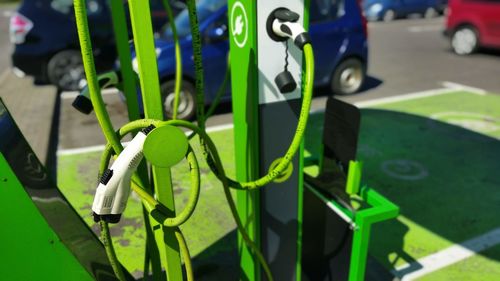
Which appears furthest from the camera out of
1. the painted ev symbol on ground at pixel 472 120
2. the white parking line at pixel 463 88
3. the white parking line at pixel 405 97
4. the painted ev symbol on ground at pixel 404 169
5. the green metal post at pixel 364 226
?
the white parking line at pixel 463 88

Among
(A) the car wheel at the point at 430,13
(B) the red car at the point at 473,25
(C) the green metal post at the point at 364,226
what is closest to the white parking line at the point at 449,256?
(C) the green metal post at the point at 364,226

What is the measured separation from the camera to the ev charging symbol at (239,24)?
1884mm

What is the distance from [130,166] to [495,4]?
9580mm

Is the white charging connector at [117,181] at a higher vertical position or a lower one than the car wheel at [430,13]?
higher

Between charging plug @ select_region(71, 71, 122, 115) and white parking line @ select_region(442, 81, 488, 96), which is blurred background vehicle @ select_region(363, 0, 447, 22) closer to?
white parking line @ select_region(442, 81, 488, 96)

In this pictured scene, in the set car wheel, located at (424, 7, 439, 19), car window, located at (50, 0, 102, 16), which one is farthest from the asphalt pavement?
car wheel, located at (424, 7, 439, 19)

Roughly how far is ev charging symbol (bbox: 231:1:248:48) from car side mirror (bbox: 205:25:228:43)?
3.68m

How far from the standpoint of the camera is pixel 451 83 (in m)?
7.69

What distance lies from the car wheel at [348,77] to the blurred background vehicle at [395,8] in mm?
9327

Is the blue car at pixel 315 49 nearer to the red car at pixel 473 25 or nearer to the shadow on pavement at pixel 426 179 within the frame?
the shadow on pavement at pixel 426 179

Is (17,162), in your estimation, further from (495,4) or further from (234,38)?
(495,4)

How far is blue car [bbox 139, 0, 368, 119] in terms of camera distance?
5621 mm

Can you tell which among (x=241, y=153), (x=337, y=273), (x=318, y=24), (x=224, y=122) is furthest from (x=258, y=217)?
(x=318, y=24)

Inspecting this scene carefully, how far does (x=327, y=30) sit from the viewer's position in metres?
6.18
